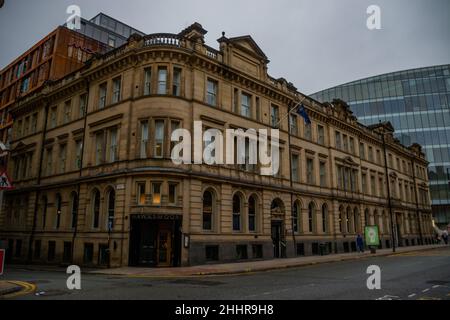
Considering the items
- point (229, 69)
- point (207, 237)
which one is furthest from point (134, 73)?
point (207, 237)

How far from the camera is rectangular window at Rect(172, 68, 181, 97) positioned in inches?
966

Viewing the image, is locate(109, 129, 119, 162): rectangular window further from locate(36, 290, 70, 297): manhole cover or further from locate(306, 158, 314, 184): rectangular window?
locate(306, 158, 314, 184): rectangular window

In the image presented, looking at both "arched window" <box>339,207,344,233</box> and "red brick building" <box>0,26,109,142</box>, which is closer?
"arched window" <box>339,207,344,233</box>

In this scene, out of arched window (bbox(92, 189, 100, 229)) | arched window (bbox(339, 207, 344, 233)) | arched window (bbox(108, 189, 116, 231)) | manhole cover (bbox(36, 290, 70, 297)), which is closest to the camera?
manhole cover (bbox(36, 290, 70, 297))

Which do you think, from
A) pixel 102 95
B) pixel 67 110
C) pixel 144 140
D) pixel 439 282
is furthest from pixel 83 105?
pixel 439 282

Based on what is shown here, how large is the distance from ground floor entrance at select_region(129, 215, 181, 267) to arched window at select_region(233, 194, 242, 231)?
5383 mm

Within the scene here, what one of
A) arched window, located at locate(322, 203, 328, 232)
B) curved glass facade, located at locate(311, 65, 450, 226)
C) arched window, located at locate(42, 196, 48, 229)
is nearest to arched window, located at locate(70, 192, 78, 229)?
arched window, located at locate(42, 196, 48, 229)

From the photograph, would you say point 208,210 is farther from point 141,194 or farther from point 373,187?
point 373,187

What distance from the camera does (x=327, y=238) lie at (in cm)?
3450

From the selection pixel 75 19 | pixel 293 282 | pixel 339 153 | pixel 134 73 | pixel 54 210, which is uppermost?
pixel 75 19

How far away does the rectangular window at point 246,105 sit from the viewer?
2905 cm

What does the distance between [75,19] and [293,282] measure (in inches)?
1747

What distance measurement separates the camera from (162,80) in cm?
2441
